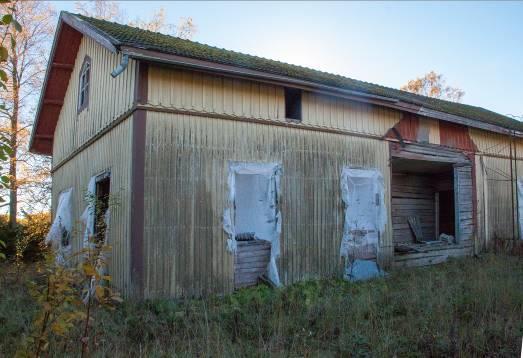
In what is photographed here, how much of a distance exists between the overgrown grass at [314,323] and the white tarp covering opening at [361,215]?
1766 mm

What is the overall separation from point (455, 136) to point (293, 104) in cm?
606

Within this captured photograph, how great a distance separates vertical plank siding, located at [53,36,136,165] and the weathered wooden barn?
62mm

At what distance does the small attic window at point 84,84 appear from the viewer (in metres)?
11.6

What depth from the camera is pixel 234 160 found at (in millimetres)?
8617

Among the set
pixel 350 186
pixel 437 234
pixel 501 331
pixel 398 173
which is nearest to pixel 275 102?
pixel 350 186

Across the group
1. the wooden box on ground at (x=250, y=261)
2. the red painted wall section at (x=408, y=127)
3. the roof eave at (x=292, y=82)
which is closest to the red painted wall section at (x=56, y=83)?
the roof eave at (x=292, y=82)

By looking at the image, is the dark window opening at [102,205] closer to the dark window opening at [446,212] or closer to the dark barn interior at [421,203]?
the dark barn interior at [421,203]

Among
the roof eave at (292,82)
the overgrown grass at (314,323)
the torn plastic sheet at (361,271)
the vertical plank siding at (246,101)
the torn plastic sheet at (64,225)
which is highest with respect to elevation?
the roof eave at (292,82)

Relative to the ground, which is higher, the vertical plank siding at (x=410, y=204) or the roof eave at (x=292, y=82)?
the roof eave at (x=292, y=82)

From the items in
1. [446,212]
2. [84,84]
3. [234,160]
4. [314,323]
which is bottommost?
[314,323]

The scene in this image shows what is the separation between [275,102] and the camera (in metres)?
9.26

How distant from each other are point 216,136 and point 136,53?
7.00 feet

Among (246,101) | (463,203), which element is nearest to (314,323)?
(246,101)

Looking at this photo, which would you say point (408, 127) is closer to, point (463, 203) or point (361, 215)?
point (361, 215)
